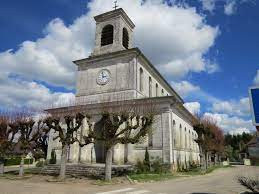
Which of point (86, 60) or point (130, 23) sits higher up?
point (130, 23)

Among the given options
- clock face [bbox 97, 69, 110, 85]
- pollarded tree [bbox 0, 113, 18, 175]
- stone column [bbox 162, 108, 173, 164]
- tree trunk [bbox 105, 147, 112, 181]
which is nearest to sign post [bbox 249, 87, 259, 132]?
tree trunk [bbox 105, 147, 112, 181]

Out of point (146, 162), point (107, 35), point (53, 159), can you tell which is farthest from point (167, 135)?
point (107, 35)

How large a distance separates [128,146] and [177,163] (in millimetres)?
5136

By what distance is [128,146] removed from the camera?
71.7 feet

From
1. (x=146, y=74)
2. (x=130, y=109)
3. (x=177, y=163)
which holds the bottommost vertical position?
(x=177, y=163)

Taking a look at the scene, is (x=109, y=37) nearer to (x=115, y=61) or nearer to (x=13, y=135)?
(x=115, y=61)

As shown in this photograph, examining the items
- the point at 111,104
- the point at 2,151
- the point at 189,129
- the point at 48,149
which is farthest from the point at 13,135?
the point at 189,129

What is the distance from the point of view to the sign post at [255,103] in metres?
4.50

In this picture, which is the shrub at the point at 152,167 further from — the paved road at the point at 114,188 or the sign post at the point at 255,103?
the sign post at the point at 255,103

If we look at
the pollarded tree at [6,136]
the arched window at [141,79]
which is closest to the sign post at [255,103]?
the pollarded tree at [6,136]

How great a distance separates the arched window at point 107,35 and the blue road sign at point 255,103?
24.2 meters

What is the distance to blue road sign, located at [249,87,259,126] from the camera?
450 cm

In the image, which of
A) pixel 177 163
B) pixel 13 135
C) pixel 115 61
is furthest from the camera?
pixel 115 61

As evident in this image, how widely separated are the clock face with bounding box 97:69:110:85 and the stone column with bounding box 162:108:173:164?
25.6 ft
